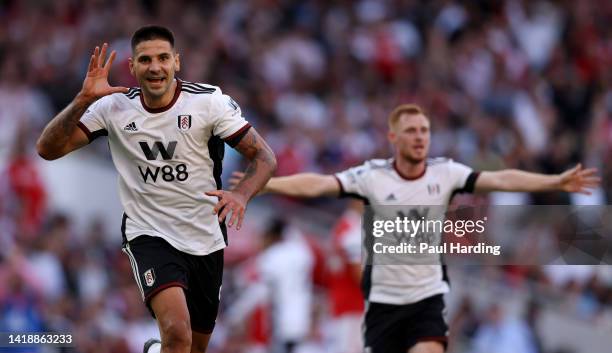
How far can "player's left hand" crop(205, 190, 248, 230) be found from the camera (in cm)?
895

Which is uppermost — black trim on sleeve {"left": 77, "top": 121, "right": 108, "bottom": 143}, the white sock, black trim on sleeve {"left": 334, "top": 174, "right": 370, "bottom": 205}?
black trim on sleeve {"left": 77, "top": 121, "right": 108, "bottom": 143}

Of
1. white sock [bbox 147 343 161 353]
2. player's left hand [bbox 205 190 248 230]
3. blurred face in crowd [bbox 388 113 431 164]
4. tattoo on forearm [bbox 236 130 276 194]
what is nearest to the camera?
player's left hand [bbox 205 190 248 230]

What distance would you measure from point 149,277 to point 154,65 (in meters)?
1.38

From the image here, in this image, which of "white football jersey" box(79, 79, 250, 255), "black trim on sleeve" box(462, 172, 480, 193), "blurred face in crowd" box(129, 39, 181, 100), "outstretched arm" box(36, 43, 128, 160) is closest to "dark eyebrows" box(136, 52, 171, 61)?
"blurred face in crowd" box(129, 39, 181, 100)

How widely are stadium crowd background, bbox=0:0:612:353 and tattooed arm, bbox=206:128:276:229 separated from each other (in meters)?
4.17

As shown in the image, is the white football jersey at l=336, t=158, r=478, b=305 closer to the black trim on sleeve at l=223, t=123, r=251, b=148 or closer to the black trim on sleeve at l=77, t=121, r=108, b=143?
the black trim on sleeve at l=223, t=123, r=251, b=148

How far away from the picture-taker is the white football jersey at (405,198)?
1166 cm

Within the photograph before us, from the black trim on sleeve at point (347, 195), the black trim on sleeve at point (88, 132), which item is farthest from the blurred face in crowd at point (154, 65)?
the black trim on sleeve at point (347, 195)

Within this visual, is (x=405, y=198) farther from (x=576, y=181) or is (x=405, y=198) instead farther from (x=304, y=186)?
(x=576, y=181)

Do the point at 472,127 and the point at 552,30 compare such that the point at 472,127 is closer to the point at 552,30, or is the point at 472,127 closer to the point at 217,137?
the point at 552,30

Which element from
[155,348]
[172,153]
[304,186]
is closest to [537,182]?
[304,186]

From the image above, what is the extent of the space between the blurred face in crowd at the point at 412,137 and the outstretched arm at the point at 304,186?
0.63m

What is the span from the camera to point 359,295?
15.4m

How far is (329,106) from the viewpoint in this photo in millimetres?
21688
